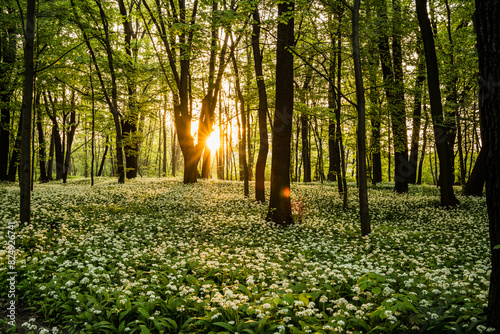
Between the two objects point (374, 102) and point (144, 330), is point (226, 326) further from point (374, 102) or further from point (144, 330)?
point (374, 102)

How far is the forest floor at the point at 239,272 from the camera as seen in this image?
156 inches

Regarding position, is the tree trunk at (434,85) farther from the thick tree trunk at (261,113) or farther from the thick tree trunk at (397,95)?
the thick tree trunk at (261,113)

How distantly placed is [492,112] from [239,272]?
4767 mm

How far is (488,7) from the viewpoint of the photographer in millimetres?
Answer: 3291

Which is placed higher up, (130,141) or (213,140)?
(213,140)

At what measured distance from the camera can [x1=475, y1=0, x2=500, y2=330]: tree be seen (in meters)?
3.25

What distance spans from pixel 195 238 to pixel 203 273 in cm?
297

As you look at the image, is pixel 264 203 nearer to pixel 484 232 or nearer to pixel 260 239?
pixel 260 239

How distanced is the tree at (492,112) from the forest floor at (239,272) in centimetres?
53

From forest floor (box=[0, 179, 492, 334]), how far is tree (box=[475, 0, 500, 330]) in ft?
1.72

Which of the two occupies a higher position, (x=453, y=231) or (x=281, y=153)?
(x=281, y=153)

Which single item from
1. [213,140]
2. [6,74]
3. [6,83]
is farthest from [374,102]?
[6,83]

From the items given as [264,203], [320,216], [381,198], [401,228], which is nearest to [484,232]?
[401,228]

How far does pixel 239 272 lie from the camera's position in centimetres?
572
